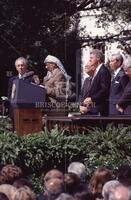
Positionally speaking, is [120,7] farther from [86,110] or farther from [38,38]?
[86,110]

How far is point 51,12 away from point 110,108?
12155mm

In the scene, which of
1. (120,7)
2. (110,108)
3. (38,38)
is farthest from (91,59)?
(120,7)

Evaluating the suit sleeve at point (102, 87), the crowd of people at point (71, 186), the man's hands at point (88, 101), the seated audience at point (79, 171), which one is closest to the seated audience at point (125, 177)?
the crowd of people at point (71, 186)

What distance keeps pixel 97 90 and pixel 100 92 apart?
8 cm

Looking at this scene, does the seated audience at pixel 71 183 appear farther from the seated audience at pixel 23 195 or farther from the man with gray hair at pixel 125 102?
the man with gray hair at pixel 125 102

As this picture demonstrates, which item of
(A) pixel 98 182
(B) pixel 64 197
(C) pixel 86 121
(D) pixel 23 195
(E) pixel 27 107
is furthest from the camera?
(E) pixel 27 107

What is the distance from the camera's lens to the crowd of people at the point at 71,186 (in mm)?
5832

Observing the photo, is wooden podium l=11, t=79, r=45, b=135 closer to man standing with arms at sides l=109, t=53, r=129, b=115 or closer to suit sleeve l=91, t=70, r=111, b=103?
suit sleeve l=91, t=70, r=111, b=103

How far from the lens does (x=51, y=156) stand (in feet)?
27.5

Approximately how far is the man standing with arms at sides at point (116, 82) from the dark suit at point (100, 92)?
9 cm

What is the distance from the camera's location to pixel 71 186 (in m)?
6.50

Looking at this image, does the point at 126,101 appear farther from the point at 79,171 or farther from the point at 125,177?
the point at 125,177

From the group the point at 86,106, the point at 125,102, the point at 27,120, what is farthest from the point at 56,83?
the point at 125,102

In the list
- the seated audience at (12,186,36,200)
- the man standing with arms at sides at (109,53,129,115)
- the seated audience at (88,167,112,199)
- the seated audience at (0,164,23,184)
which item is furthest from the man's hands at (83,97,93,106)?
the seated audience at (12,186,36,200)
